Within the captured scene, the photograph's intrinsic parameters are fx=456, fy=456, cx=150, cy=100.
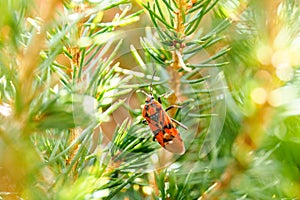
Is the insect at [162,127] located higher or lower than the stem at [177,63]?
lower

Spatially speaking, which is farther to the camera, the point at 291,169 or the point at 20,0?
the point at 291,169

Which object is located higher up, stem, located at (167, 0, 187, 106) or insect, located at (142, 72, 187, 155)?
stem, located at (167, 0, 187, 106)

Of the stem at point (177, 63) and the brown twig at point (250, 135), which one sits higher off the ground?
the stem at point (177, 63)

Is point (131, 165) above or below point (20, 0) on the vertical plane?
below

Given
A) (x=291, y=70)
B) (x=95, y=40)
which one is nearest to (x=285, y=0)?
(x=291, y=70)

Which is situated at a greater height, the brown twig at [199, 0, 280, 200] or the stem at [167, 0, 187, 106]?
the stem at [167, 0, 187, 106]

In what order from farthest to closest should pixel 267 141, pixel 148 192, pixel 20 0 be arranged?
pixel 148 192 < pixel 267 141 < pixel 20 0

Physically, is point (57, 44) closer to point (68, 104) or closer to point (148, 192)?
point (68, 104)

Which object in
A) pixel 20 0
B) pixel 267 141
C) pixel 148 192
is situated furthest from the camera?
pixel 148 192
